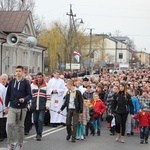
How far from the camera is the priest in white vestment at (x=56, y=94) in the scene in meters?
16.8

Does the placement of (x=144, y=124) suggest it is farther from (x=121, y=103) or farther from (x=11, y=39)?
(x=11, y=39)

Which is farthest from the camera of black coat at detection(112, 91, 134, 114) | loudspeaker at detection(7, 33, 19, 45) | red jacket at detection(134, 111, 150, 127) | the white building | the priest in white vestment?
the white building

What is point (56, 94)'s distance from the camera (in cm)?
1706

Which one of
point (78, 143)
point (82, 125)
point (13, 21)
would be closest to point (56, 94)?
point (82, 125)

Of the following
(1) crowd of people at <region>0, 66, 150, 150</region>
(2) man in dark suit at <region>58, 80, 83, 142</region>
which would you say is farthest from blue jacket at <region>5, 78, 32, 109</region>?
(2) man in dark suit at <region>58, 80, 83, 142</region>

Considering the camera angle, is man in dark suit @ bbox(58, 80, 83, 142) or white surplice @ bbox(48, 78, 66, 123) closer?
man in dark suit @ bbox(58, 80, 83, 142)

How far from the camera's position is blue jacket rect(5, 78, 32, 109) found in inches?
400

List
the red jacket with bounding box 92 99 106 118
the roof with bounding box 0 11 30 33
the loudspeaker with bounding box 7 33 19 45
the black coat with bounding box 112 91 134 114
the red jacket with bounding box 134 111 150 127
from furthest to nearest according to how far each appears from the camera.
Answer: the roof with bounding box 0 11 30 33 < the loudspeaker with bounding box 7 33 19 45 < the red jacket with bounding box 92 99 106 118 < the red jacket with bounding box 134 111 150 127 < the black coat with bounding box 112 91 134 114

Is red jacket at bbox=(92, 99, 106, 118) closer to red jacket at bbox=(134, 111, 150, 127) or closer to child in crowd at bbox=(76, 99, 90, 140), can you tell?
child in crowd at bbox=(76, 99, 90, 140)

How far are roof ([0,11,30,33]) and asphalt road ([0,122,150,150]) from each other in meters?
32.9

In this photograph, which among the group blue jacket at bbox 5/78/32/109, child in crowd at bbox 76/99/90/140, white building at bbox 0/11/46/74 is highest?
white building at bbox 0/11/46/74

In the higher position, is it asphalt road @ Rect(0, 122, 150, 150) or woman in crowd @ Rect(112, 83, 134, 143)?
woman in crowd @ Rect(112, 83, 134, 143)

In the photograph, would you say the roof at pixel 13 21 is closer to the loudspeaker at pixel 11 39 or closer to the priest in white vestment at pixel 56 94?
the loudspeaker at pixel 11 39

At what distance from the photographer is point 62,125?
55.8ft
